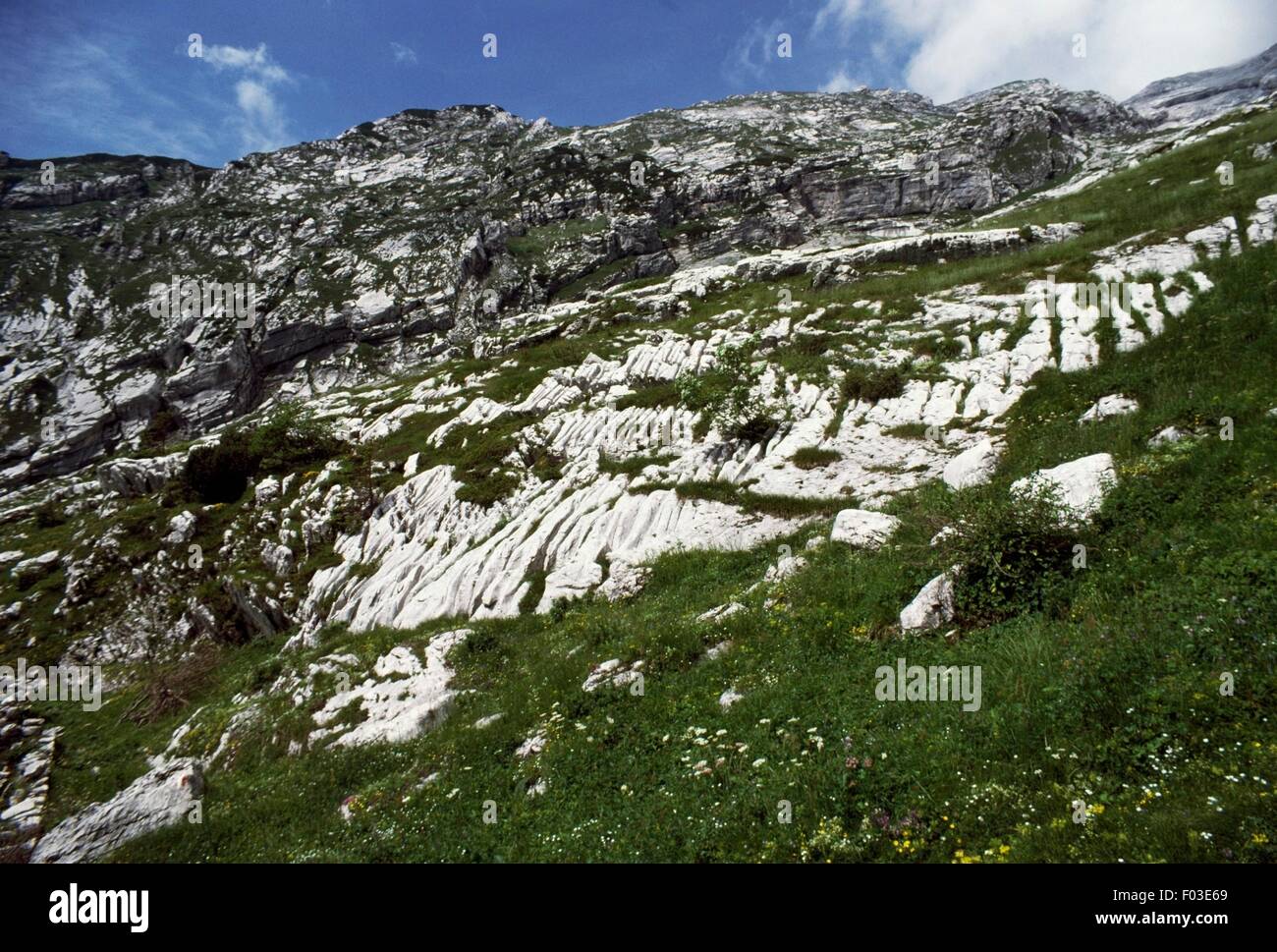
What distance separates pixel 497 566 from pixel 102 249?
221047 mm

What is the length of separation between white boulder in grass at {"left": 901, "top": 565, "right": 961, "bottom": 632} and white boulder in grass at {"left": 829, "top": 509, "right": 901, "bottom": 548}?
2.94 m

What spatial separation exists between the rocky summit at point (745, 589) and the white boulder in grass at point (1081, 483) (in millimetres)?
114

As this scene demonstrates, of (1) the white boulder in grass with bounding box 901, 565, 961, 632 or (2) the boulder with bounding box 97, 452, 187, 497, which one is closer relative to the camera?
(1) the white boulder in grass with bounding box 901, 565, 961, 632

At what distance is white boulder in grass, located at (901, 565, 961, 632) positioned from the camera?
9.50 meters

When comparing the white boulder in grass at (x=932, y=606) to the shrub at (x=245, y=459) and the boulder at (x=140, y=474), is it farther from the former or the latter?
the boulder at (x=140, y=474)

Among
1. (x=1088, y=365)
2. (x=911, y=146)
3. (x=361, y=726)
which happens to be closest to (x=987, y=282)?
(x=1088, y=365)

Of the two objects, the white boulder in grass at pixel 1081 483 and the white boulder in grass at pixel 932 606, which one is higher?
the white boulder in grass at pixel 1081 483

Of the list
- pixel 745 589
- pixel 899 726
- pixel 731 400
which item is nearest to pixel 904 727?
pixel 899 726

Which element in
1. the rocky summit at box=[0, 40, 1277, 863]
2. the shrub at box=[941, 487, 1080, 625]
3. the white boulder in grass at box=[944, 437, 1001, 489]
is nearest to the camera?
the rocky summit at box=[0, 40, 1277, 863]

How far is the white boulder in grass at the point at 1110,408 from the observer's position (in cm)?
1482

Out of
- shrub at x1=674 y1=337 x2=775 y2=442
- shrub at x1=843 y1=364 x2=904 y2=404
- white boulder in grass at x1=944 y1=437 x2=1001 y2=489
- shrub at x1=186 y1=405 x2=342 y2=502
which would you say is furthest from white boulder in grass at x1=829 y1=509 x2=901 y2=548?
shrub at x1=186 y1=405 x2=342 y2=502

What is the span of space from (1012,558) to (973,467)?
6.93m

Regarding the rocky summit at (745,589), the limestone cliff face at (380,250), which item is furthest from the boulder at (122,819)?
the limestone cliff face at (380,250)

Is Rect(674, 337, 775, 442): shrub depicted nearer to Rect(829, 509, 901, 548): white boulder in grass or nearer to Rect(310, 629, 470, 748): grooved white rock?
Rect(829, 509, 901, 548): white boulder in grass
